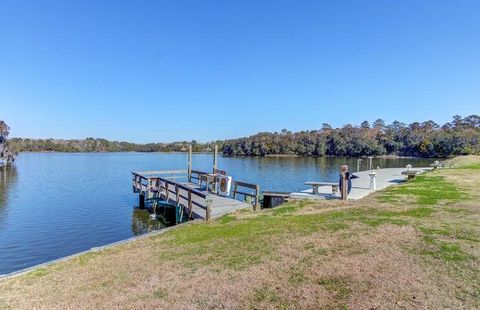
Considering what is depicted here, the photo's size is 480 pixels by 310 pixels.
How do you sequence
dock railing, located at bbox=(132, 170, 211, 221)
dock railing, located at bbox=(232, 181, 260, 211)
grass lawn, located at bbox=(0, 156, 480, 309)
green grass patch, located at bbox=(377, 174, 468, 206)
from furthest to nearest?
dock railing, located at bbox=(132, 170, 211, 221) < dock railing, located at bbox=(232, 181, 260, 211) < green grass patch, located at bbox=(377, 174, 468, 206) < grass lawn, located at bbox=(0, 156, 480, 309)

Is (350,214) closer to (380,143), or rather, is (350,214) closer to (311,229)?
(311,229)

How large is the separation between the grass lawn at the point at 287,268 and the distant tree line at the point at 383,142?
8151 centimetres

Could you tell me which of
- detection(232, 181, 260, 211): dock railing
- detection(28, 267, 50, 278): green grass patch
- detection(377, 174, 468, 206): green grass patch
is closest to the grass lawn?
detection(28, 267, 50, 278): green grass patch

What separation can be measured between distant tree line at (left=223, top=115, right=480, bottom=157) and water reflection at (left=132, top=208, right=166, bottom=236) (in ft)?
256

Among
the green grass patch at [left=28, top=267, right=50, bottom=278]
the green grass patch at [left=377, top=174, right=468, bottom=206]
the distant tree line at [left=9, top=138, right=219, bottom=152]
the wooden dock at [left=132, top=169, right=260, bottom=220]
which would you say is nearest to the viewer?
the green grass patch at [left=28, top=267, right=50, bottom=278]

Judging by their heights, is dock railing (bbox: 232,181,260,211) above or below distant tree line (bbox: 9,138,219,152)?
below

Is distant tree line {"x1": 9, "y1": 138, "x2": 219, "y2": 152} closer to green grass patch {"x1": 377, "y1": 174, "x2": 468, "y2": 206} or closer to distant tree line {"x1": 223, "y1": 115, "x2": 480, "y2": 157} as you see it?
distant tree line {"x1": 223, "y1": 115, "x2": 480, "y2": 157}

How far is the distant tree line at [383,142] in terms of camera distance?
88.4 metres

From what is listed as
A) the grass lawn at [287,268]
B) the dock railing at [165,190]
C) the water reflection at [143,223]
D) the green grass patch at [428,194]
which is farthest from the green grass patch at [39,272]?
the green grass patch at [428,194]

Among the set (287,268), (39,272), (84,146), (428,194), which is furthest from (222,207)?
(84,146)

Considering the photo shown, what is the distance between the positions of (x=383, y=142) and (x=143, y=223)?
342 ft

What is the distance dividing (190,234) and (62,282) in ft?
11.6

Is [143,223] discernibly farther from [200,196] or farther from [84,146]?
[84,146]

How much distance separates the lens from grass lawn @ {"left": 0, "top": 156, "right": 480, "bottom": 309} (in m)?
4.59
